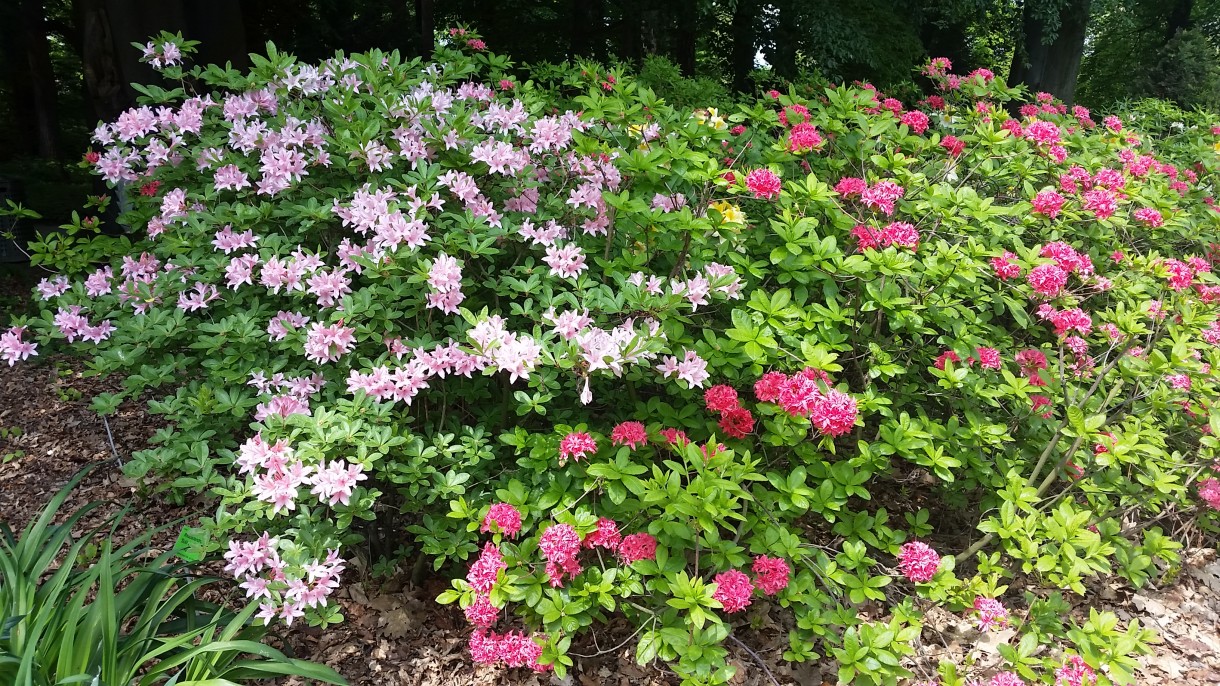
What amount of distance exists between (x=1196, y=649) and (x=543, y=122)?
3.10 m

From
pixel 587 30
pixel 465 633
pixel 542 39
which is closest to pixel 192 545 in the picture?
pixel 465 633

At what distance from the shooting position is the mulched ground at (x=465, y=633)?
2.47 meters

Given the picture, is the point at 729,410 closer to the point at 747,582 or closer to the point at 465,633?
the point at 747,582

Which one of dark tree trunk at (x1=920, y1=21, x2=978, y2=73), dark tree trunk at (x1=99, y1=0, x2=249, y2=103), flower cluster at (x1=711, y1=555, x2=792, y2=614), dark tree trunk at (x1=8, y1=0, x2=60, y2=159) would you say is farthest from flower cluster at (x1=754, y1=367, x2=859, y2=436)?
dark tree trunk at (x1=920, y1=21, x2=978, y2=73)

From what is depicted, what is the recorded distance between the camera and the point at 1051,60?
11570 millimetres

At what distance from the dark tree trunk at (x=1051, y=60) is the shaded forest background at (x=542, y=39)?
0.07ft

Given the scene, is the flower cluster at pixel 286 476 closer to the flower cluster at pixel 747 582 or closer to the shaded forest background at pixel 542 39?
the flower cluster at pixel 747 582

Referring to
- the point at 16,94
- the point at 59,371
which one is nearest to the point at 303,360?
the point at 59,371

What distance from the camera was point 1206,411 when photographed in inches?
104

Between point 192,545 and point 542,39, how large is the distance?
10.5 metres

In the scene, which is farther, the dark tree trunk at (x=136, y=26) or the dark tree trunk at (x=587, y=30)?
the dark tree trunk at (x=587, y=30)

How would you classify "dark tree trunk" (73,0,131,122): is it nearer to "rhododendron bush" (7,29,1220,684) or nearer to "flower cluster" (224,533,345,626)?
"rhododendron bush" (7,29,1220,684)

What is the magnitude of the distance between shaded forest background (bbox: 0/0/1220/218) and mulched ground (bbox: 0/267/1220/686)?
2.84 metres

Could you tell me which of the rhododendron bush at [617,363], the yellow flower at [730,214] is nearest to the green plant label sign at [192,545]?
the rhododendron bush at [617,363]
